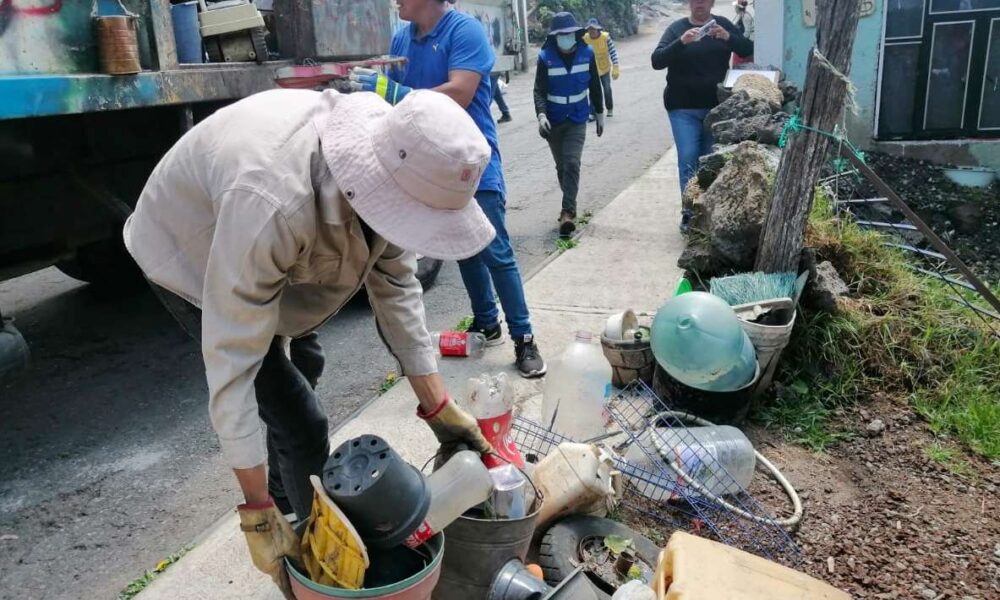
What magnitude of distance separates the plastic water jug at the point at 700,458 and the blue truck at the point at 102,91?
262 centimetres

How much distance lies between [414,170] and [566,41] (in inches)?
206

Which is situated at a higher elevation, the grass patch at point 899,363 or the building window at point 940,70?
the building window at point 940,70

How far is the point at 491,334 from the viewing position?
14.3ft

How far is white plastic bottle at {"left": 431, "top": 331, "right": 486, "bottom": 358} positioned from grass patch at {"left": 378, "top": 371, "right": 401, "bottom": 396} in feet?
1.06

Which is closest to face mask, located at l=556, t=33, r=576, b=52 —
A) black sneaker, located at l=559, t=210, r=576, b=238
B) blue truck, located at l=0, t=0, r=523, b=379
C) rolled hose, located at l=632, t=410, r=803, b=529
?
black sneaker, located at l=559, t=210, r=576, b=238

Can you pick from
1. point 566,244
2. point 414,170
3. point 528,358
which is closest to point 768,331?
point 528,358

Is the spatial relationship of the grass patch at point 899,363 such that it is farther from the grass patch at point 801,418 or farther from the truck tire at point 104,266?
the truck tire at point 104,266

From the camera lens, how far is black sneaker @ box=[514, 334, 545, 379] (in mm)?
3926

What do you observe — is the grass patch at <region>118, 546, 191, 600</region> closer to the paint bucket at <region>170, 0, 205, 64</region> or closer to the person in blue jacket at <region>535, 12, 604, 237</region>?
the paint bucket at <region>170, 0, 205, 64</region>

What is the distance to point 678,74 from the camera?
604cm

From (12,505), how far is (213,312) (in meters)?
2.05

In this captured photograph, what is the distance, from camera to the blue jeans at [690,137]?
6160mm

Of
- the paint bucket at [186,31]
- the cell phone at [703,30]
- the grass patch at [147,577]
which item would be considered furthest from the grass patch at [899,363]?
the paint bucket at [186,31]

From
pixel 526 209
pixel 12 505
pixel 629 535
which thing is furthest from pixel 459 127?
pixel 526 209
